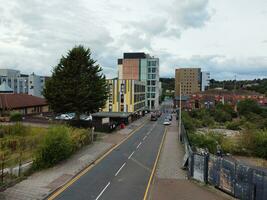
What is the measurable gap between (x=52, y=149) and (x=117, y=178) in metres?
6.52

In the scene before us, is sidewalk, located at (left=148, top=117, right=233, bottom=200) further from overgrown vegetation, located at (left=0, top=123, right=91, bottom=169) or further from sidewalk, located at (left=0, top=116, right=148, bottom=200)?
overgrown vegetation, located at (left=0, top=123, right=91, bottom=169)

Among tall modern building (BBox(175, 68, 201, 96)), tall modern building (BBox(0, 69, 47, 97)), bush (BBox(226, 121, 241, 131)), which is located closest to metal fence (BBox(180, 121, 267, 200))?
bush (BBox(226, 121, 241, 131))

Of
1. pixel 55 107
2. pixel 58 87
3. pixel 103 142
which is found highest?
pixel 58 87

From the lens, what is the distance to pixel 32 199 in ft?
56.5

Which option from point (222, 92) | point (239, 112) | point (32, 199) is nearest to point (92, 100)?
point (32, 199)

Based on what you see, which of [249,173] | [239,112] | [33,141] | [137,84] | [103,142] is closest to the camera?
[249,173]

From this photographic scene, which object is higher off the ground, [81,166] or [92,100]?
[92,100]

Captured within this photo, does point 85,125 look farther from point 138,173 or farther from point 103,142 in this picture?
point 138,173

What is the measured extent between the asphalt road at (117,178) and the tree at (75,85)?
1157 centimetres

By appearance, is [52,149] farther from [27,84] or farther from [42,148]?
[27,84]

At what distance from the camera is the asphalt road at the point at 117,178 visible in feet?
60.9

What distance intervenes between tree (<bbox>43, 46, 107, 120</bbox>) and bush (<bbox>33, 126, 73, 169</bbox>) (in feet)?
53.9

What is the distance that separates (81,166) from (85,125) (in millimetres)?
22442

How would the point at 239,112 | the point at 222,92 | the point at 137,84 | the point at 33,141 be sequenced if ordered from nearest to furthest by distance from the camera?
the point at 33,141 → the point at 137,84 → the point at 239,112 → the point at 222,92
